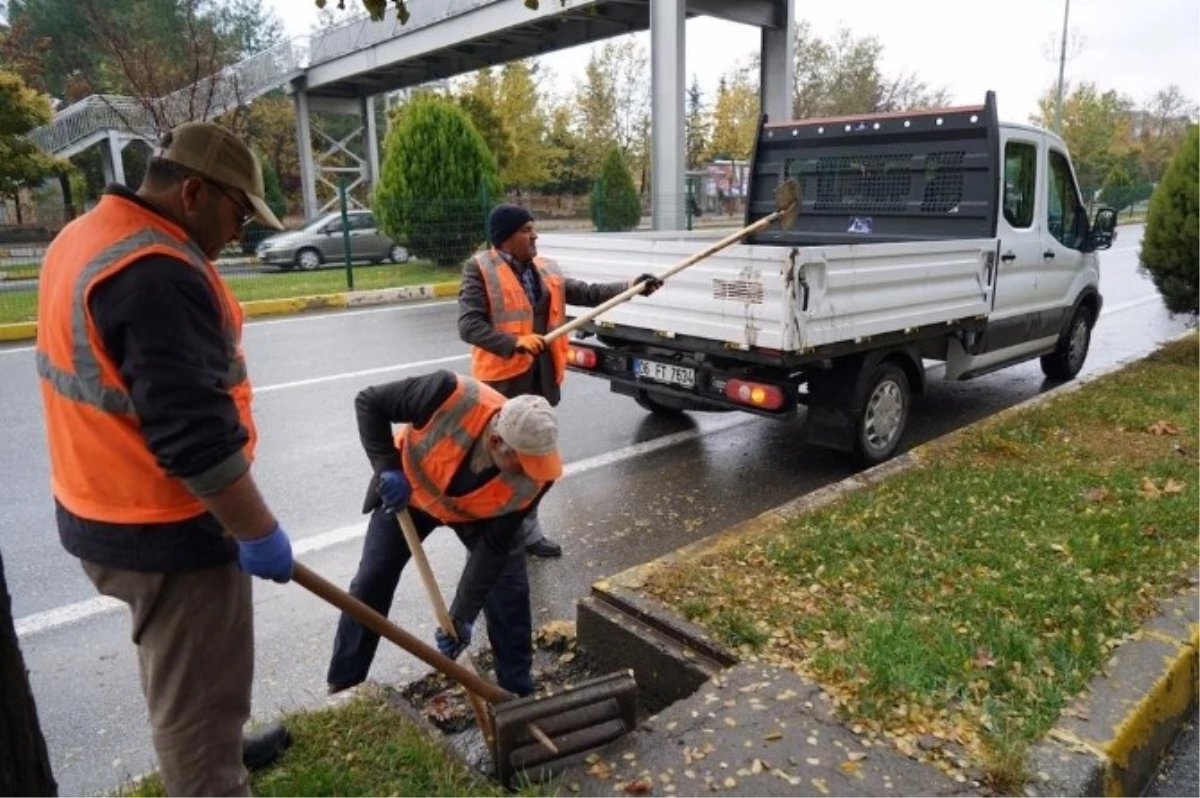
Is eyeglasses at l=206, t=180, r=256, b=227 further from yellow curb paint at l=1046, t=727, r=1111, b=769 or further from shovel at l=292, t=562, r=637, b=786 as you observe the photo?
yellow curb paint at l=1046, t=727, r=1111, b=769

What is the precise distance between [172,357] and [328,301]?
11647 mm

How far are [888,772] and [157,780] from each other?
2005 mm

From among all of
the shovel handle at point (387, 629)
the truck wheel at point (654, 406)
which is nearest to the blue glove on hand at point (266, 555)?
the shovel handle at point (387, 629)

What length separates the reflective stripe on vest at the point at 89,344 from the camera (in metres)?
1.74

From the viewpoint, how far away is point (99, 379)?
1.77 m

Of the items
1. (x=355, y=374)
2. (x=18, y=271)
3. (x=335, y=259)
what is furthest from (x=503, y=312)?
(x=335, y=259)

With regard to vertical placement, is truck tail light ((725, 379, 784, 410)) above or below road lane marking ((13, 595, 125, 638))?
above

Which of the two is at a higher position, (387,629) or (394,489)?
(394,489)

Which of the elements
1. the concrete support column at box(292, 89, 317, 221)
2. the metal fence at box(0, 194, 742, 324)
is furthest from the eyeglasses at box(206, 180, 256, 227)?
the concrete support column at box(292, 89, 317, 221)

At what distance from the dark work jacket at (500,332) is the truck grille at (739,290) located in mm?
1149

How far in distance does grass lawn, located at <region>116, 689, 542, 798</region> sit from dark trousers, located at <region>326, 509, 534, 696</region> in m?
0.31

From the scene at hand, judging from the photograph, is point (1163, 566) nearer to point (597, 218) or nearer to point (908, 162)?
point (908, 162)

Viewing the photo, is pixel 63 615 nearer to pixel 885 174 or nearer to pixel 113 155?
pixel 885 174

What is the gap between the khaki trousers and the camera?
76.3 inches
